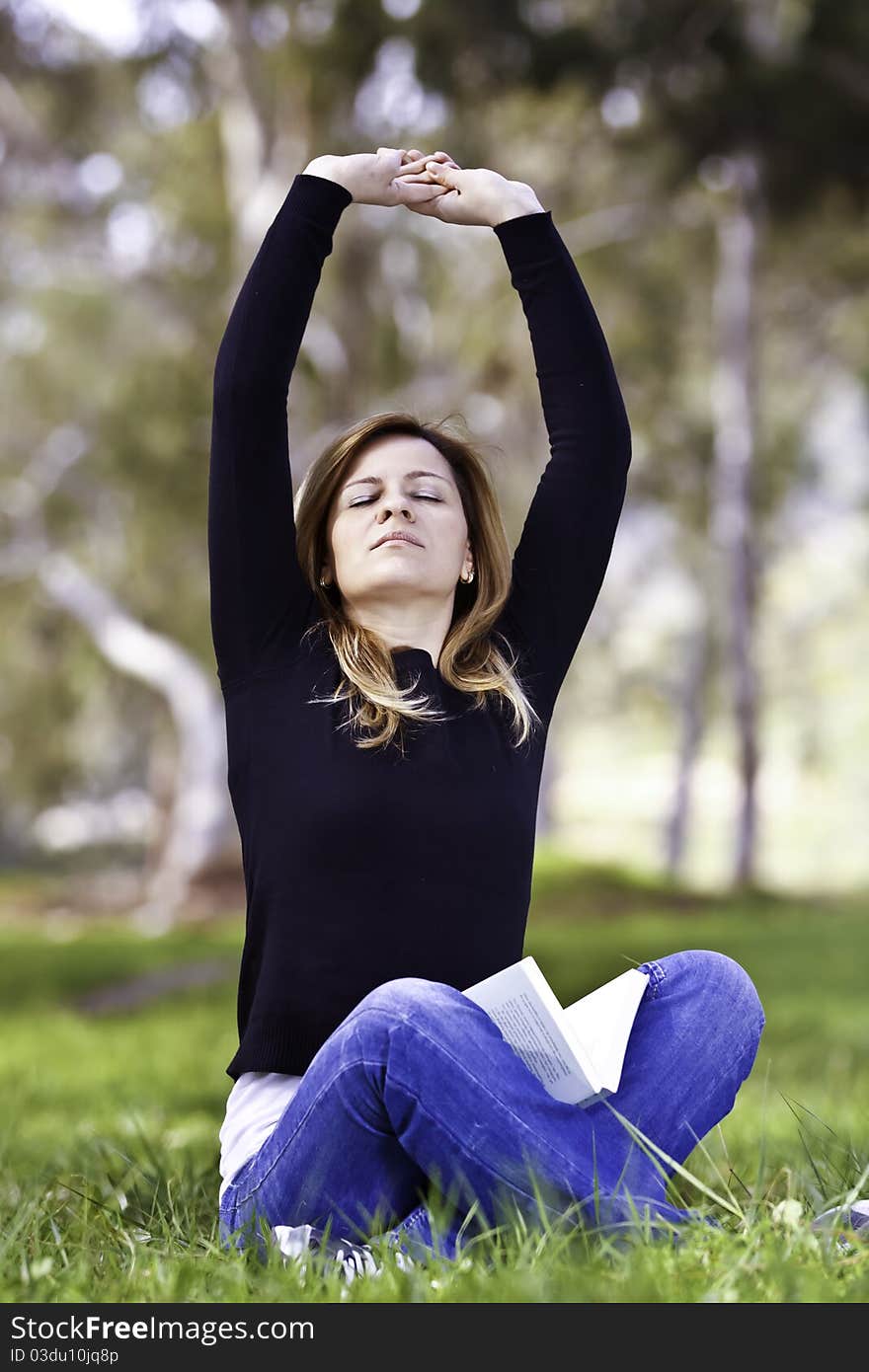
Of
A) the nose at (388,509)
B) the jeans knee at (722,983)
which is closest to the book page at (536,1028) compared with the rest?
the jeans knee at (722,983)

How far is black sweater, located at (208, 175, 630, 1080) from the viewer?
2018mm

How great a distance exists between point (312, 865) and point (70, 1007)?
631 cm

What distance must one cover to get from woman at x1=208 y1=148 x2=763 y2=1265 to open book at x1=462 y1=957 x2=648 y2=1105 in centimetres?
3

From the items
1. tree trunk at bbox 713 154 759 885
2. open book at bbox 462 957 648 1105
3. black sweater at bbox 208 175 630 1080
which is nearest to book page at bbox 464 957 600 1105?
open book at bbox 462 957 648 1105

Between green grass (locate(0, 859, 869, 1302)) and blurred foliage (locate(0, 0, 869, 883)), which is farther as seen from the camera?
blurred foliage (locate(0, 0, 869, 883))

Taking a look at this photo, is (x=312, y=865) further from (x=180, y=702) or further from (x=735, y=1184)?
(x=180, y=702)

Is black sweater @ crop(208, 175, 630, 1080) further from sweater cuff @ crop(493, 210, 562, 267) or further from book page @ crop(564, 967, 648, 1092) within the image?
book page @ crop(564, 967, 648, 1092)

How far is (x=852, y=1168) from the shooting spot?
91.6 inches

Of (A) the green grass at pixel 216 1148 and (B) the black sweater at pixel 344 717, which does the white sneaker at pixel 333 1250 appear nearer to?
(A) the green grass at pixel 216 1148

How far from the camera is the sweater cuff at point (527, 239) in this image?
2402 mm

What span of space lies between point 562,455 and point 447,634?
37 centimetres

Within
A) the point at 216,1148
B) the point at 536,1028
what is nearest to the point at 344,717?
Answer: the point at 536,1028
